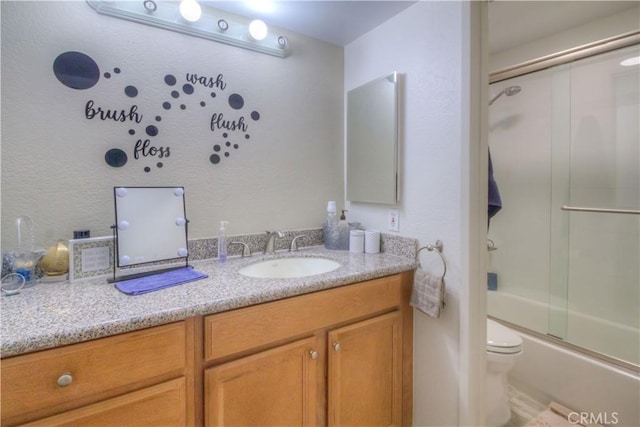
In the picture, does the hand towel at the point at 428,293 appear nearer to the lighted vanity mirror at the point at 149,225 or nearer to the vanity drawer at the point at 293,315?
the vanity drawer at the point at 293,315

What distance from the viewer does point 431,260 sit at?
142 cm

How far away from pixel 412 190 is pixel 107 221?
135cm

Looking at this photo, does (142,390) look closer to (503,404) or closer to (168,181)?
(168,181)

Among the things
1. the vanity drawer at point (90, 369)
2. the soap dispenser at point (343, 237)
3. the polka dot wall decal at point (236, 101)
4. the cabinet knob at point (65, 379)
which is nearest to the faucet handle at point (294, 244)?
the soap dispenser at point (343, 237)

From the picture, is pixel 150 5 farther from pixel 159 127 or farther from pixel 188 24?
pixel 159 127

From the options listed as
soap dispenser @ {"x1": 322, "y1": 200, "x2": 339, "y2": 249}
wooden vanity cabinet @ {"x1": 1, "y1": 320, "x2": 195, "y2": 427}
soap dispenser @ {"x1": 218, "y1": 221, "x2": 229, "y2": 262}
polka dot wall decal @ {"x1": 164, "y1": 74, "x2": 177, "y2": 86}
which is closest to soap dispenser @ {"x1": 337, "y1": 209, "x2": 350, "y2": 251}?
soap dispenser @ {"x1": 322, "y1": 200, "x2": 339, "y2": 249}

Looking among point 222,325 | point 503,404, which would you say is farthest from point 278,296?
point 503,404

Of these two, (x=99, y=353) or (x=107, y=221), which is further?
(x=107, y=221)

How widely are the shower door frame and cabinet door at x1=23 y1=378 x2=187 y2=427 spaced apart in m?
2.10

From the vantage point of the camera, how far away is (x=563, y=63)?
2.07m

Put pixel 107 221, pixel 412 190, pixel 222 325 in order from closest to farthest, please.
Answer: pixel 222 325 → pixel 107 221 → pixel 412 190

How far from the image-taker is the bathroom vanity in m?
0.75

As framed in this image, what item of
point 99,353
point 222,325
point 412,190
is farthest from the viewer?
point 412,190

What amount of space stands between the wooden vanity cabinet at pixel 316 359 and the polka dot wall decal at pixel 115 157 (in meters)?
0.80
